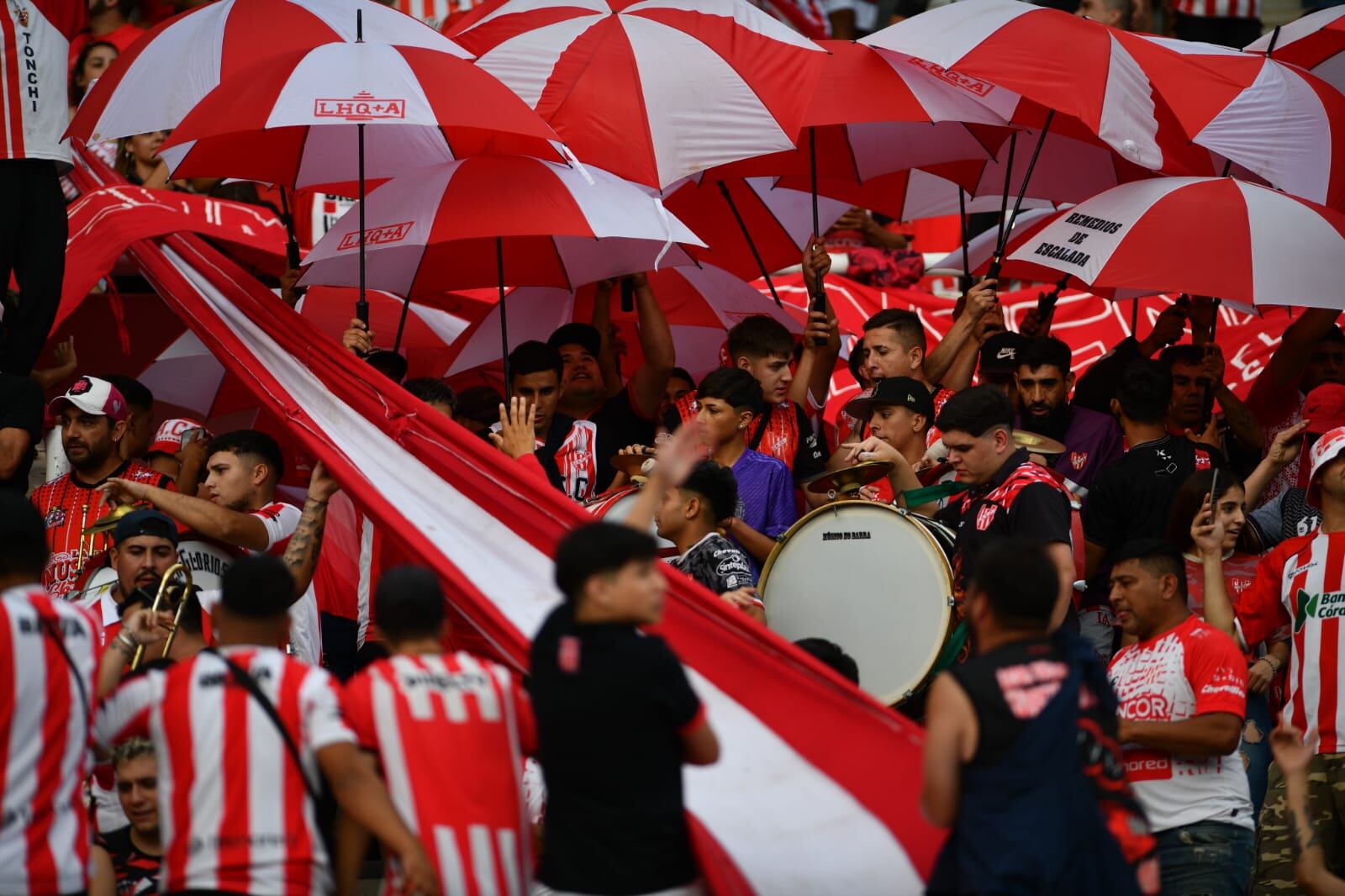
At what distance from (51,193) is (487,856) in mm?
4928

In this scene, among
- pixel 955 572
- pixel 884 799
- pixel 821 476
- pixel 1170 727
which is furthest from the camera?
pixel 821 476

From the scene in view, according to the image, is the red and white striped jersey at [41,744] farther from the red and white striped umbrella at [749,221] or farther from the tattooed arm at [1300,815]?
the red and white striped umbrella at [749,221]

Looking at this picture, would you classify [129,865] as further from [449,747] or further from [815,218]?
[815,218]

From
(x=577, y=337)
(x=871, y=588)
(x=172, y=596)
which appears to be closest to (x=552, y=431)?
(x=577, y=337)

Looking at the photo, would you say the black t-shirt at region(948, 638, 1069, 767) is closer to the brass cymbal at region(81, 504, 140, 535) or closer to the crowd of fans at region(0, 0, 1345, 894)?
the crowd of fans at region(0, 0, 1345, 894)

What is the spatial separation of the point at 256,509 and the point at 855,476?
8.57ft

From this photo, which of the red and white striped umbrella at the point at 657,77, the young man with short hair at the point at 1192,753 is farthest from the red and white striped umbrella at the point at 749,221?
the young man with short hair at the point at 1192,753

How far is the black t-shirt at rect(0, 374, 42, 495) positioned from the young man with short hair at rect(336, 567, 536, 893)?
145 inches

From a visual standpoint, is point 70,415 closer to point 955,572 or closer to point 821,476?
point 821,476

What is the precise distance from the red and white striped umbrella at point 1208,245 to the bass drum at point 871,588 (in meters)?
1.81

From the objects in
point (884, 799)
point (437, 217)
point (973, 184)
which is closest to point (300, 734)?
point (884, 799)

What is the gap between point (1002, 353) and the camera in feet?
29.1

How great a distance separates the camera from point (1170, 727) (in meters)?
6.29

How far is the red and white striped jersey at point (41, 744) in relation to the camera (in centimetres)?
469
